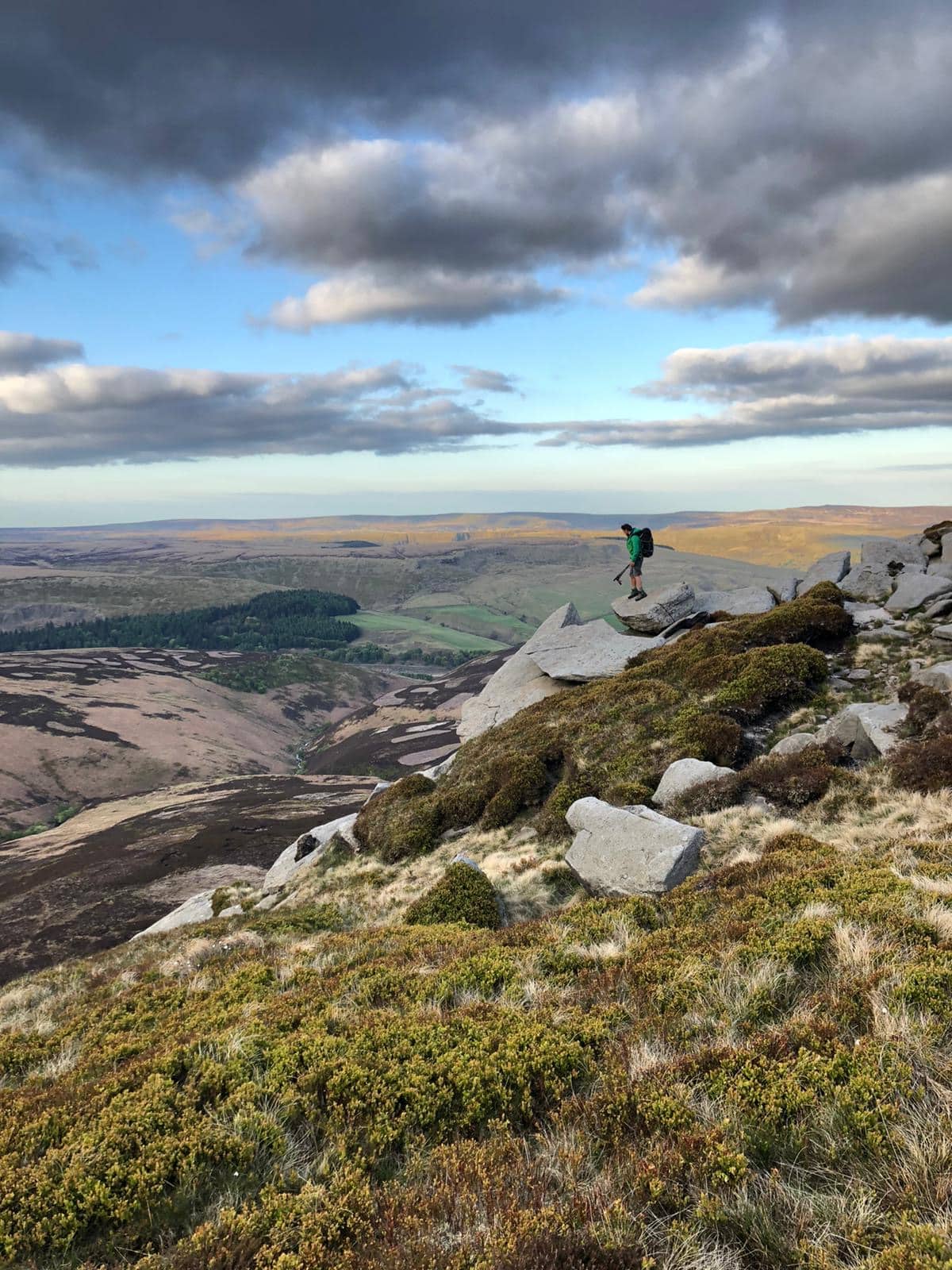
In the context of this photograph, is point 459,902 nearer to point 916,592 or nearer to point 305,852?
point 305,852

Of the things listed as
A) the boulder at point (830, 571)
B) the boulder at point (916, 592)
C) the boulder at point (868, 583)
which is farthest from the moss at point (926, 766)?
the boulder at point (830, 571)

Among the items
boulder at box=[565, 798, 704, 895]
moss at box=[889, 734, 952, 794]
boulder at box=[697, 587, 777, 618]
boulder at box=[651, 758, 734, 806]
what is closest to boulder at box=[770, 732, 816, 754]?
boulder at box=[651, 758, 734, 806]

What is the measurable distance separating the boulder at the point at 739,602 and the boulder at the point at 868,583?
3988 mm

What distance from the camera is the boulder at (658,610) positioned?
3722cm

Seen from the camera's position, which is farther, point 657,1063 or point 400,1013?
point 400,1013

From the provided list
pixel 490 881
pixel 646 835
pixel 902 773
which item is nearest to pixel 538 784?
pixel 490 881

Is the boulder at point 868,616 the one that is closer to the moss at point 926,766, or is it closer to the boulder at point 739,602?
the boulder at point 739,602

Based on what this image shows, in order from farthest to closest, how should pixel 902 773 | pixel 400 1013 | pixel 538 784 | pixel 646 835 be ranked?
pixel 538 784
pixel 902 773
pixel 646 835
pixel 400 1013

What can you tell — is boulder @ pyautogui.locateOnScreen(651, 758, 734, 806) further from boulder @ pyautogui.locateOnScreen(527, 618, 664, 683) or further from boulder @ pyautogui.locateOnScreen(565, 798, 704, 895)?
boulder @ pyautogui.locateOnScreen(527, 618, 664, 683)

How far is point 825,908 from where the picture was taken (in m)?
→ 9.09

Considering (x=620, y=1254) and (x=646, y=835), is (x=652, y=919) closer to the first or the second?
(x=646, y=835)

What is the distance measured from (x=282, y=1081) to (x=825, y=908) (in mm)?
7632

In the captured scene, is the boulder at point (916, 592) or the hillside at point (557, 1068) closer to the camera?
the hillside at point (557, 1068)

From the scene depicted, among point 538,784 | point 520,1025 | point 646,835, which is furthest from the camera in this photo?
point 538,784
